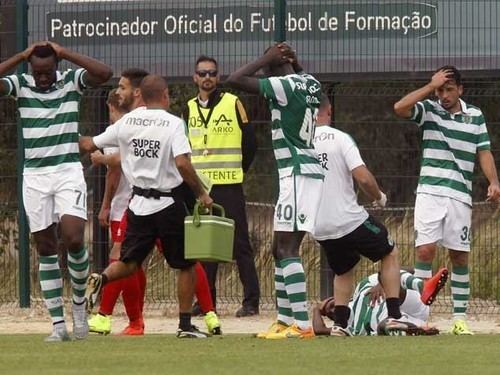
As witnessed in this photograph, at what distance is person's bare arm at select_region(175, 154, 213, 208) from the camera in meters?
12.4

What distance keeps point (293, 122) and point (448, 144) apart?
1.91 meters

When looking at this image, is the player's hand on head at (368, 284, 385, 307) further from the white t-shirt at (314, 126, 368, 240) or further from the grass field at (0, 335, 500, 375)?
the grass field at (0, 335, 500, 375)

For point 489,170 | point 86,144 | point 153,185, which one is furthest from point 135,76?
point 489,170

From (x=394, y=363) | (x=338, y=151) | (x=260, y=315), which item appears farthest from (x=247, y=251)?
(x=394, y=363)

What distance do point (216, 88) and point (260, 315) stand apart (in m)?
2.32

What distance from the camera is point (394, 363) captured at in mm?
10227

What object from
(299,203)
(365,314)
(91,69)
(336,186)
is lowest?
(365,314)

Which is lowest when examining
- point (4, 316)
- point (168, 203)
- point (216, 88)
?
point (4, 316)

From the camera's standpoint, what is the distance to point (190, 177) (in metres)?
12.4

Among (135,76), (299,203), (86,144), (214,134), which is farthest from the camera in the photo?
(214,134)

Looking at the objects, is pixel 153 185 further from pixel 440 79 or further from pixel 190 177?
pixel 440 79

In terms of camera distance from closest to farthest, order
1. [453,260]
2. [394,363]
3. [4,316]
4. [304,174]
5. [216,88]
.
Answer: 1. [394,363]
2. [304,174]
3. [453,260]
4. [216,88]
5. [4,316]

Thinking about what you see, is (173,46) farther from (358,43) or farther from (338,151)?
(338,151)

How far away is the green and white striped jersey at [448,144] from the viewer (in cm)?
1412
